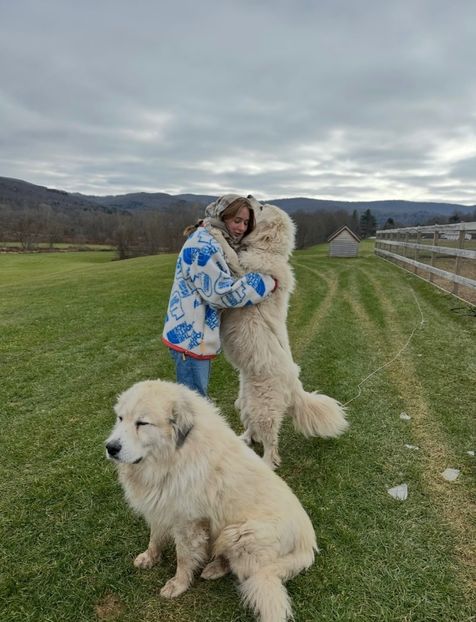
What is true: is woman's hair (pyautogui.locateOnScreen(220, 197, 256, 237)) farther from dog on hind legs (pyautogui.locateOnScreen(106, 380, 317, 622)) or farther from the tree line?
the tree line

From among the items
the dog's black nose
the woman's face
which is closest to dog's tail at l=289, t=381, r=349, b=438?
the woman's face

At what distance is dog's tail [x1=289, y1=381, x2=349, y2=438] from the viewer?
411 cm

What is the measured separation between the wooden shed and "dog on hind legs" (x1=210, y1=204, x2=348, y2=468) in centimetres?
3003

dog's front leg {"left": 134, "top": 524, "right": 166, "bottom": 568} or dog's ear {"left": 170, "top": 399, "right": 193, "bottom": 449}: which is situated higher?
dog's ear {"left": 170, "top": 399, "right": 193, "bottom": 449}

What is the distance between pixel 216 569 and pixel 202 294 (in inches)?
80.9

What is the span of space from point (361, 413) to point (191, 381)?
2.78 m

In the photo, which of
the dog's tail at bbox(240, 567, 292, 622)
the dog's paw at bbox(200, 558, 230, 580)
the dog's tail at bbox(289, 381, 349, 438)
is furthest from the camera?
the dog's tail at bbox(289, 381, 349, 438)

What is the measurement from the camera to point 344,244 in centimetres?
3272

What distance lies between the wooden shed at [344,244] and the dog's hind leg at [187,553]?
105 ft

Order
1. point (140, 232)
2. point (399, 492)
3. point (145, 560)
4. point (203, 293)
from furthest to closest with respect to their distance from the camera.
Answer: point (140, 232)
point (399, 492)
point (203, 293)
point (145, 560)

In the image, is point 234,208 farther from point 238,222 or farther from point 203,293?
point 203,293

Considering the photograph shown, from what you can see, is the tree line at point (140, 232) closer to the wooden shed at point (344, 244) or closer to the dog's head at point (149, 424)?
the wooden shed at point (344, 244)

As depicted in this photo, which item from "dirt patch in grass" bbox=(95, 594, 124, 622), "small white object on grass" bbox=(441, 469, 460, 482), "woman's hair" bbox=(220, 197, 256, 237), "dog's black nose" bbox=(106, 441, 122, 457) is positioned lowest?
"dirt patch in grass" bbox=(95, 594, 124, 622)

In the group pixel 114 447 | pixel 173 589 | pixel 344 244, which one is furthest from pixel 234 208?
pixel 344 244
